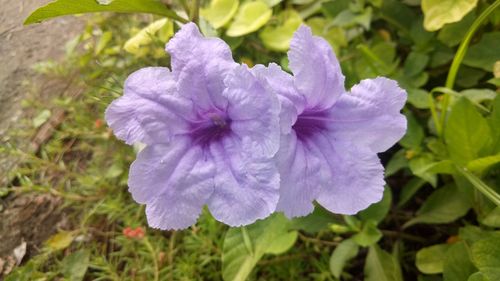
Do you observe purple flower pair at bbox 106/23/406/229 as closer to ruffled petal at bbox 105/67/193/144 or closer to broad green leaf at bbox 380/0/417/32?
ruffled petal at bbox 105/67/193/144

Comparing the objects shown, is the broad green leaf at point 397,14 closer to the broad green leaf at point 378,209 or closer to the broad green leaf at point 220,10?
the broad green leaf at point 220,10

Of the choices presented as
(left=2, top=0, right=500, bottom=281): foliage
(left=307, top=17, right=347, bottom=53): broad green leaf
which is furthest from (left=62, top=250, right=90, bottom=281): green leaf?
(left=307, top=17, right=347, bottom=53): broad green leaf

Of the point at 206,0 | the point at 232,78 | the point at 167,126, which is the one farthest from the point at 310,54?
the point at 206,0

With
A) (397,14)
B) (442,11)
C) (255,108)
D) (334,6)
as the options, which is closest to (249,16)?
(334,6)

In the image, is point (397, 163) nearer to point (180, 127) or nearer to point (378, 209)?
point (378, 209)

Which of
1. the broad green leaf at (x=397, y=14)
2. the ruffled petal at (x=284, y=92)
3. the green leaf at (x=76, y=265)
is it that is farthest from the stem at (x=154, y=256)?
the broad green leaf at (x=397, y=14)
